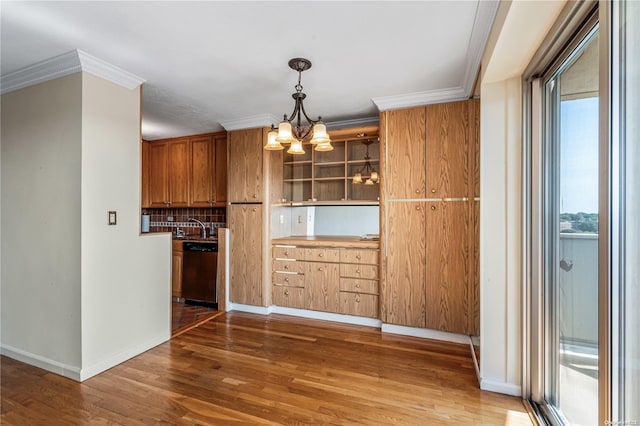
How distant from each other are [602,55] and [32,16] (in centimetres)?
281

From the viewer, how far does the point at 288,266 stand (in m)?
3.62

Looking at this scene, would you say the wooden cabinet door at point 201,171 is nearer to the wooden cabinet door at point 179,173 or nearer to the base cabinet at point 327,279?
the wooden cabinet door at point 179,173

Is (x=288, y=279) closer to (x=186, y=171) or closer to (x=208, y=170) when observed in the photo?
(x=208, y=170)

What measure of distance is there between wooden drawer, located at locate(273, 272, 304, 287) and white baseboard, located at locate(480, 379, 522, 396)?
203 cm

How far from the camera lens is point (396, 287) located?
3.06 meters

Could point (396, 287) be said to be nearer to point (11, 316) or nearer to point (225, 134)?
point (225, 134)

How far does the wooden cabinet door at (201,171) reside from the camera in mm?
4363

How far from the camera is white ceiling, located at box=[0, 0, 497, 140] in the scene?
171 centimetres

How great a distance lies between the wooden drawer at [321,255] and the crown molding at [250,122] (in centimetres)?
159

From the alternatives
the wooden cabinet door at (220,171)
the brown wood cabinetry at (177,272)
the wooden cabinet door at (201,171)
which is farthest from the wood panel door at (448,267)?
the brown wood cabinetry at (177,272)

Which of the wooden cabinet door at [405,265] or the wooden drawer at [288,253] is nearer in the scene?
the wooden cabinet door at [405,265]

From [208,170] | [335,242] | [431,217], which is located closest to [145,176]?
[208,170]

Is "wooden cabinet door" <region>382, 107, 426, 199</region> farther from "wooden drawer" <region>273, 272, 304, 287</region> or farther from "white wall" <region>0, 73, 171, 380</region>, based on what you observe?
"white wall" <region>0, 73, 171, 380</region>

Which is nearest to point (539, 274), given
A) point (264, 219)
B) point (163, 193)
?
point (264, 219)
